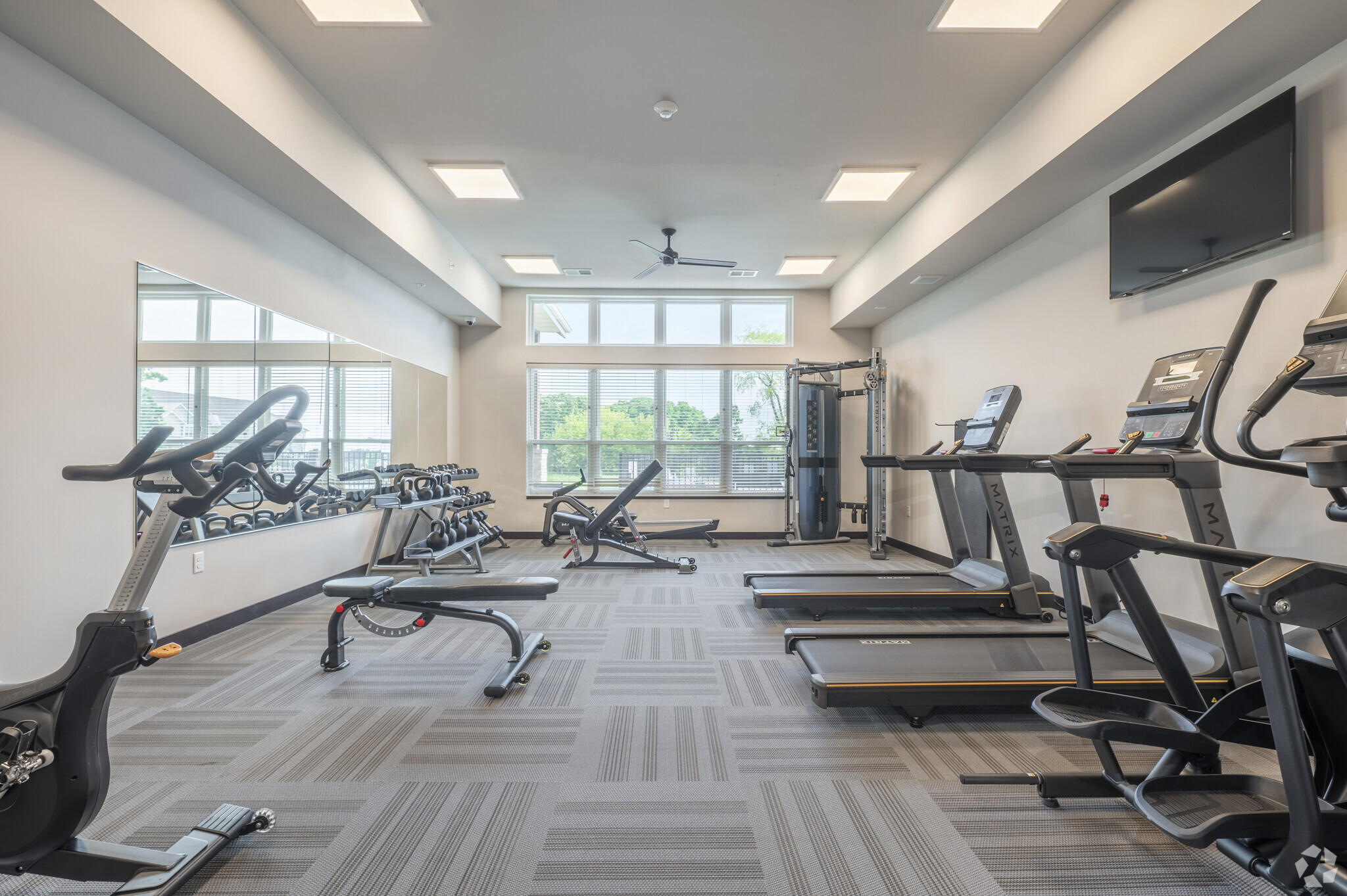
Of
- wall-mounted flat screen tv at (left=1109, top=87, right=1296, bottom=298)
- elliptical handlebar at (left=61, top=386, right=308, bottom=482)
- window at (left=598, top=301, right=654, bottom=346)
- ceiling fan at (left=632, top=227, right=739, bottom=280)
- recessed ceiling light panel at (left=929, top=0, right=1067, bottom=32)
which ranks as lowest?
elliptical handlebar at (left=61, top=386, right=308, bottom=482)

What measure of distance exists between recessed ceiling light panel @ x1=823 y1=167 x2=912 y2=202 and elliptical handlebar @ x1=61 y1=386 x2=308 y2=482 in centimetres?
419

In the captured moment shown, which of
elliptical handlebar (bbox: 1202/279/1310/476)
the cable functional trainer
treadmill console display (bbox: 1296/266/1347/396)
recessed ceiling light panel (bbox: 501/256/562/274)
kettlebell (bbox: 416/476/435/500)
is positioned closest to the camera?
treadmill console display (bbox: 1296/266/1347/396)

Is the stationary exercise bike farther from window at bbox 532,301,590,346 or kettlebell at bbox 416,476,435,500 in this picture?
window at bbox 532,301,590,346

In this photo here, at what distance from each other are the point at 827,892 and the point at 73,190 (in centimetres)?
399

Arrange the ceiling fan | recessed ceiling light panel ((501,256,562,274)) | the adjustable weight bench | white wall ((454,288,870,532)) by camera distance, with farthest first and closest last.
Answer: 1. white wall ((454,288,870,532))
2. recessed ceiling light panel ((501,256,562,274))
3. the ceiling fan
4. the adjustable weight bench

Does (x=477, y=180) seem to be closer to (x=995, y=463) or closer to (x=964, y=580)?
(x=995, y=463)

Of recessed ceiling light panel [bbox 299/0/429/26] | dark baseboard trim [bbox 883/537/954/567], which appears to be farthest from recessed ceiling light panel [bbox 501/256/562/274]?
dark baseboard trim [bbox 883/537/954/567]

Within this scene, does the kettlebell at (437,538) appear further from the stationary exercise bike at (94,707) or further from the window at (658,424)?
the stationary exercise bike at (94,707)

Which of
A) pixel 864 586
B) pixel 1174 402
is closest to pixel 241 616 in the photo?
pixel 864 586

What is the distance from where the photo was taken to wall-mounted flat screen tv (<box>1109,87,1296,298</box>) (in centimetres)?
243

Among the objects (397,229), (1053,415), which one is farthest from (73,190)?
(1053,415)

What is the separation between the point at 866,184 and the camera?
459 cm

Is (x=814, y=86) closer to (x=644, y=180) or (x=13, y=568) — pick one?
(x=644, y=180)

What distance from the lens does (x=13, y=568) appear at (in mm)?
2342
